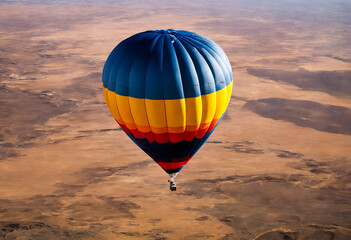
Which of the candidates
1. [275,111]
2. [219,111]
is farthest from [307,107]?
[219,111]

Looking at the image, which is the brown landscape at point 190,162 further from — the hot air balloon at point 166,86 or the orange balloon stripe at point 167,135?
the hot air balloon at point 166,86

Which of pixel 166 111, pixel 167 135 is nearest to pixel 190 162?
pixel 167 135

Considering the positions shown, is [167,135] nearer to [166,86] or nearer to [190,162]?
[166,86]

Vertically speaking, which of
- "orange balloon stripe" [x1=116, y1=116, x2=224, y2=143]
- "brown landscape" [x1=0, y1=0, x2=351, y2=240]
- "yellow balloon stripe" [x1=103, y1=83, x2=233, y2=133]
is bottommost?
"brown landscape" [x1=0, y1=0, x2=351, y2=240]

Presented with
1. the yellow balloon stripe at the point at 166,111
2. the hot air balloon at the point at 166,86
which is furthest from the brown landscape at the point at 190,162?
the yellow balloon stripe at the point at 166,111

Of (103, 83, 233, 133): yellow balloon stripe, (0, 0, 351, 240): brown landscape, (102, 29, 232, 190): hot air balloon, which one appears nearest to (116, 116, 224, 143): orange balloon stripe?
(102, 29, 232, 190): hot air balloon

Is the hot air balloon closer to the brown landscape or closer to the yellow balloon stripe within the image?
the yellow balloon stripe
